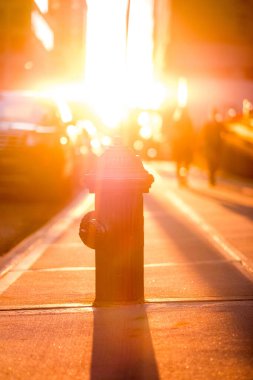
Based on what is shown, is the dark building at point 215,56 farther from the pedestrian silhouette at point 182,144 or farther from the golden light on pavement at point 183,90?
the pedestrian silhouette at point 182,144

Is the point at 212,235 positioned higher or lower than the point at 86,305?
lower

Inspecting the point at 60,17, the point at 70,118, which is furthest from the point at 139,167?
the point at 60,17

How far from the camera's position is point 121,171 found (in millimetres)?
A: 6586

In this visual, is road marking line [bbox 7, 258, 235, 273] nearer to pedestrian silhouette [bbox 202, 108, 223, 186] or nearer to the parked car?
the parked car

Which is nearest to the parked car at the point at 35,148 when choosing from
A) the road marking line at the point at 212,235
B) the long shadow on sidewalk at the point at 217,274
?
the road marking line at the point at 212,235

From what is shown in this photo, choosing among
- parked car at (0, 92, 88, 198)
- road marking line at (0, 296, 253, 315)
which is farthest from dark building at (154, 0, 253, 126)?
road marking line at (0, 296, 253, 315)

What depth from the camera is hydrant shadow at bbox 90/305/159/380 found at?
4844mm

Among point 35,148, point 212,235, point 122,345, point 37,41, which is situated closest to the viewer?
point 122,345

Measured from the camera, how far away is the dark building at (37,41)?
132 ft

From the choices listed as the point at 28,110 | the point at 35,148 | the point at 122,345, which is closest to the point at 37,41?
the point at 28,110

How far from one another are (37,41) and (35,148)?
3528 centimetres

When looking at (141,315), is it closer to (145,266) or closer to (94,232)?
(94,232)

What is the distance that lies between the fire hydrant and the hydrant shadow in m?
0.19

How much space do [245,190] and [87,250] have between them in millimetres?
10786
